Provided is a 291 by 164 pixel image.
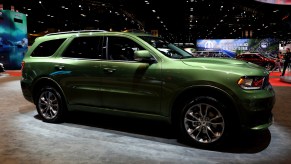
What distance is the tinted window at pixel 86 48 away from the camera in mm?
5656

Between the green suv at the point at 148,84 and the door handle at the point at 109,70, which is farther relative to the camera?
the door handle at the point at 109,70

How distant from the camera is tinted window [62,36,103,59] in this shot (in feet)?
18.6

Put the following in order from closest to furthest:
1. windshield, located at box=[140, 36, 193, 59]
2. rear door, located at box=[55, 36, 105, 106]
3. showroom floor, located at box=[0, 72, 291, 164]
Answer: showroom floor, located at box=[0, 72, 291, 164] < windshield, located at box=[140, 36, 193, 59] < rear door, located at box=[55, 36, 105, 106]

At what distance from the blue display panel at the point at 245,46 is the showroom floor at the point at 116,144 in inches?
1160

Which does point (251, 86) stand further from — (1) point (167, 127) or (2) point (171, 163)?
(1) point (167, 127)

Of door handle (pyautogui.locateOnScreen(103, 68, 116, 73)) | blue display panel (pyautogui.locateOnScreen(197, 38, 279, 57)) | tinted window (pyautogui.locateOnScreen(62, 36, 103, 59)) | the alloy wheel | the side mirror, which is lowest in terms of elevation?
the alloy wheel

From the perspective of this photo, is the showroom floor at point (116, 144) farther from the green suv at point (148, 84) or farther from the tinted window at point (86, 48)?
the tinted window at point (86, 48)

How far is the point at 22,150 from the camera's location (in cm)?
461

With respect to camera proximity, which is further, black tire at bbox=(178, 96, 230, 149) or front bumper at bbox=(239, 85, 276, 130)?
black tire at bbox=(178, 96, 230, 149)

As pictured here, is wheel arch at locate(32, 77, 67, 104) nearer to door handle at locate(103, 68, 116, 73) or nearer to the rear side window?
the rear side window

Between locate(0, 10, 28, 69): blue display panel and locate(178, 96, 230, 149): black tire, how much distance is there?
68.7 feet

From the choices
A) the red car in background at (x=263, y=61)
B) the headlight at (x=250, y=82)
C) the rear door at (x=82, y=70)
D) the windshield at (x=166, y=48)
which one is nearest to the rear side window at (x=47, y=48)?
the rear door at (x=82, y=70)

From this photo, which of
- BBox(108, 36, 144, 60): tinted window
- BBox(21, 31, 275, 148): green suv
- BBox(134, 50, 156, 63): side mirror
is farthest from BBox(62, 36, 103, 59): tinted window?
BBox(134, 50, 156, 63): side mirror

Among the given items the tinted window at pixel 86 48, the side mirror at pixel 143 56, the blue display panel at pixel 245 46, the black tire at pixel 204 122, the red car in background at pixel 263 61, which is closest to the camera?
the black tire at pixel 204 122
